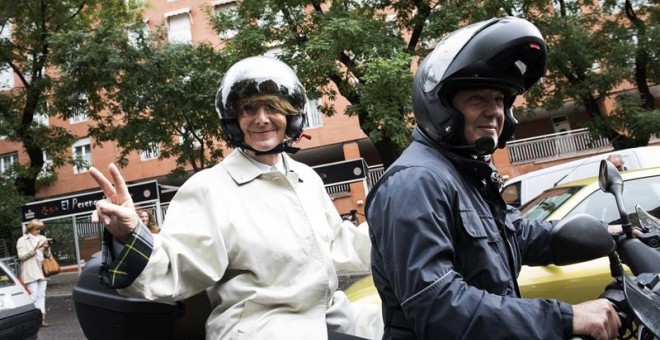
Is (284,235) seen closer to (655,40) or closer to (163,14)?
(655,40)

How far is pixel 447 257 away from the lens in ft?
4.58

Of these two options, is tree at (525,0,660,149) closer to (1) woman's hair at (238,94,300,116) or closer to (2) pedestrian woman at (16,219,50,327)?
(1) woman's hair at (238,94,300,116)

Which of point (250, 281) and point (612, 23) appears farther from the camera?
point (612, 23)

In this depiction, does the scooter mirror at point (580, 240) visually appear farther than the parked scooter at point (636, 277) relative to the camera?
Yes

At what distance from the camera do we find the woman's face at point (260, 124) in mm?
2271

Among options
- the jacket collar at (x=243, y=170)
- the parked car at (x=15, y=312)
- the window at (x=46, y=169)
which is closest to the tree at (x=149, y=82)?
the window at (x=46, y=169)

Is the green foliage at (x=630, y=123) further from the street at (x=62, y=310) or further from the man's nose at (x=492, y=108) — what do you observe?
the man's nose at (x=492, y=108)

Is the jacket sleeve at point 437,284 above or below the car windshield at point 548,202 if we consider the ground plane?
above

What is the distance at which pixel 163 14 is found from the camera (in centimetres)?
2559

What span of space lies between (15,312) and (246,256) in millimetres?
5954

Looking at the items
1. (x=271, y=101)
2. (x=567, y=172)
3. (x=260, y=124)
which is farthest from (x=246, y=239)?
(x=567, y=172)

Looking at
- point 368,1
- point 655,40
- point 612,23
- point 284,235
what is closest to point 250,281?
point 284,235

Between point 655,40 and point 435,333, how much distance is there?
13762mm

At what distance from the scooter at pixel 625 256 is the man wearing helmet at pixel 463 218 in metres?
0.08
